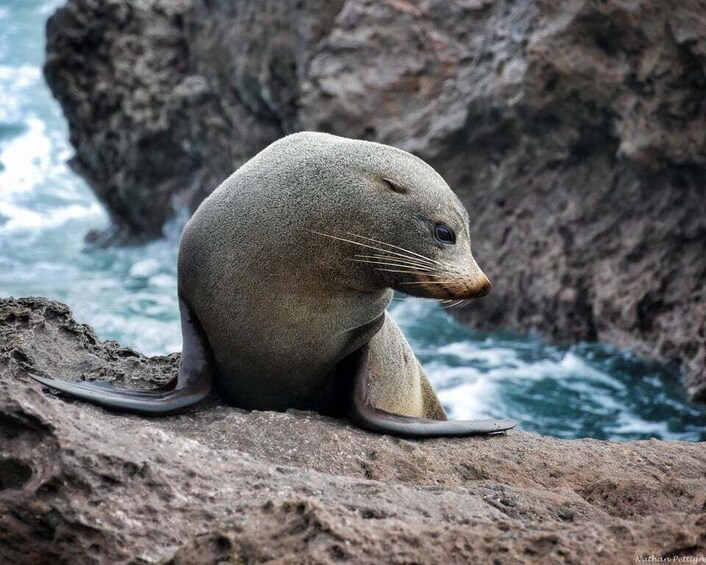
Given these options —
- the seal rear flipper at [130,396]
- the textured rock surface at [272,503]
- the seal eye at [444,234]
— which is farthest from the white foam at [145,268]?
the textured rock surface at [272,503]

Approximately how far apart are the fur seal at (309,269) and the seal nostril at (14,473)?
1199 mm

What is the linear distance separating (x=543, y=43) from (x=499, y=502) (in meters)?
5.40

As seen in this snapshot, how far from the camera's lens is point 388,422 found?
4242 millimetres

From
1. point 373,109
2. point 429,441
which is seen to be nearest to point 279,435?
point 429,441

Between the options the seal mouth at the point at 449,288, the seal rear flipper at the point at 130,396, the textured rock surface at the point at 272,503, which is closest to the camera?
the textured rock surface at the point at 272,503

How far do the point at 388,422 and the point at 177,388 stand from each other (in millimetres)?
909

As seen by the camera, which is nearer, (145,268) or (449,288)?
(449,288)

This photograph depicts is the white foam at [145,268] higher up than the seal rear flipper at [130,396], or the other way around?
the seal rear flipper at [130,396]

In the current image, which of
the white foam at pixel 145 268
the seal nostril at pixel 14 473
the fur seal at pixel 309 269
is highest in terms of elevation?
the fur seal at pixel 309 269

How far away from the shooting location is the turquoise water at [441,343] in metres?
7.46

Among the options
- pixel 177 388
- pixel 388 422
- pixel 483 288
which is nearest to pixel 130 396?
pixel 177 388

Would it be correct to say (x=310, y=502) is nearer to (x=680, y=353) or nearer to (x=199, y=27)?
(x=680, y=353)

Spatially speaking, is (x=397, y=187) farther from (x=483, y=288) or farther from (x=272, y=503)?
(x=272, y=503)

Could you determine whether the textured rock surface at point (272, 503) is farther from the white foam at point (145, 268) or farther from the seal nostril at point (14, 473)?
the white foam at point (145, 268)
